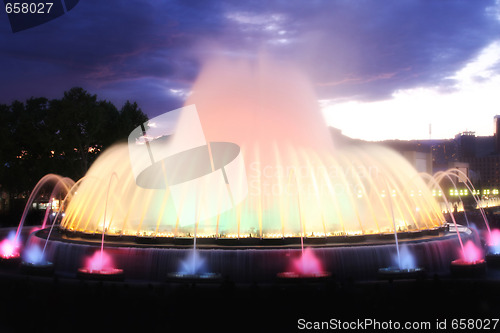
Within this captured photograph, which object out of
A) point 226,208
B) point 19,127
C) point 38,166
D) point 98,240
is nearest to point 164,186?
point 226,208

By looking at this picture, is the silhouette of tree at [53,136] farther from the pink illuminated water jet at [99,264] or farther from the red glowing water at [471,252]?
the red glowing water at [471,252]

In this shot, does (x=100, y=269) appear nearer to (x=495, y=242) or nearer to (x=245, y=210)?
(x=245, y=210)

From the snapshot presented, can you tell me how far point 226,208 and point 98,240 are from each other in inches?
242

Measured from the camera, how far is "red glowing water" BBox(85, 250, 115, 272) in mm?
19969

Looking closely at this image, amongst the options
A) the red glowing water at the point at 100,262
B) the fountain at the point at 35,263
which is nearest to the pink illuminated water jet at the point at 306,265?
the red glowing water at the point at 100,262

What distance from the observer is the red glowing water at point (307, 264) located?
1909 centimetres

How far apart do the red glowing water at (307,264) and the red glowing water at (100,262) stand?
675cm

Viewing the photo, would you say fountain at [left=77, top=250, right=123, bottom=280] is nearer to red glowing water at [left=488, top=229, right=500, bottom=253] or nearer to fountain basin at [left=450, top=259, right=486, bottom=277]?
fountain basin at [left=450, top=259, right=486, bottom=277]

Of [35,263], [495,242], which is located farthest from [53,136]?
[495,242]

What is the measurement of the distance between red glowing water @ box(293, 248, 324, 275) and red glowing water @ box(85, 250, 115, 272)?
675 cm

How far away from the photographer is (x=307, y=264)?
19.1 metres

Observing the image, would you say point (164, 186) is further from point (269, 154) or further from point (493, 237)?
point (493, 237)

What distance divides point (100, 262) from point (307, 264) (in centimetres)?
767

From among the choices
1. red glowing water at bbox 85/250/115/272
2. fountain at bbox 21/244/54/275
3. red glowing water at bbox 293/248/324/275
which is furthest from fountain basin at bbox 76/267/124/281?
red glowing water at bbox 293/248/324/275
